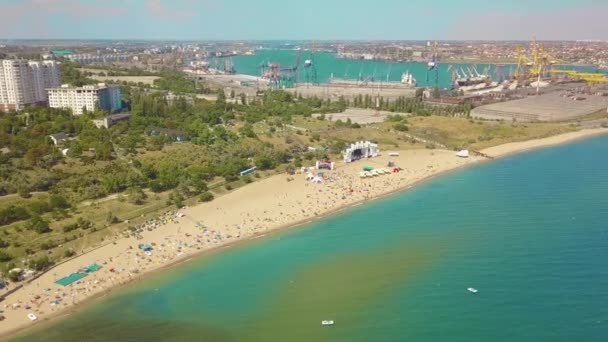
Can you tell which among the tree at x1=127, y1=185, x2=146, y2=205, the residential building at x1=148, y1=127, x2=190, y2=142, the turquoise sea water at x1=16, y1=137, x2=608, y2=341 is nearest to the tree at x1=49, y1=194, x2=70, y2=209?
the tree at x1=127, y1=185, x2=146, y2=205

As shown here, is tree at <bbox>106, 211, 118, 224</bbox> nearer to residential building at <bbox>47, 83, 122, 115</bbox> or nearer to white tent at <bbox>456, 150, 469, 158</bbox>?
white tent at <bbox>456, 150, 469, 158</bbox>

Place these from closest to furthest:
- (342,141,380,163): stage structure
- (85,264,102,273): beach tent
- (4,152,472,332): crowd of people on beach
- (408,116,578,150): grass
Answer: (4,152,472,332): crowd of people on beach, (85,264,102,273): beach tent, (342,141,380,163): stage structure, (408,116,578,150): grass

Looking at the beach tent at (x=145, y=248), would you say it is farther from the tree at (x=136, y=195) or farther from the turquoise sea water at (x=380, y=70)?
the turquoise sea water at (x=380, y=70)

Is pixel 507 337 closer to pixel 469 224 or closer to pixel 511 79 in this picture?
pixel 469 224

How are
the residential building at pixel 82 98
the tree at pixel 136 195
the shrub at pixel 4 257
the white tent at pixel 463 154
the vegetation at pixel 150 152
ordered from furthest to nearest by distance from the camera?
the residential building at pixel 82 98
the white tent at pixel 463 154
the tree at pixel 136 195
the vegetation at pixel 150 152
the shrub at pixel 4 257

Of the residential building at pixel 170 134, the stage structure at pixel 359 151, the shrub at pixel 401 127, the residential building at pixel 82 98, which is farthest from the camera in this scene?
the residential building at pixel 82 98

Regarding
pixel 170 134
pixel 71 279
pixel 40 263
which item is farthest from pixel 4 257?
pixel 170 134

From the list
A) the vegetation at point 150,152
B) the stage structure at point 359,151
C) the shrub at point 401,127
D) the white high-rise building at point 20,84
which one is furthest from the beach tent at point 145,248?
the white high-rise building at point 20,84
